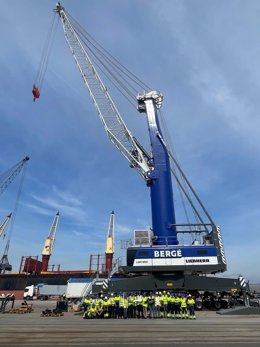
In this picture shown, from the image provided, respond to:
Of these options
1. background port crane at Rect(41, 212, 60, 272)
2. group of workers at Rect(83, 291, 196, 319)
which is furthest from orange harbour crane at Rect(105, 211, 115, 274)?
group of workers at Rect(83, 291, 196, 319)

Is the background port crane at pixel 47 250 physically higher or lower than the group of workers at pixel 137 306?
higher

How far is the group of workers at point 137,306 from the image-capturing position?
19.8m

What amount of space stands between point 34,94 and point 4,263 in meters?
60.7

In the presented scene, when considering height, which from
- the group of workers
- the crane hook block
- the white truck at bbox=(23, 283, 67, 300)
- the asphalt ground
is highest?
the crane hook block

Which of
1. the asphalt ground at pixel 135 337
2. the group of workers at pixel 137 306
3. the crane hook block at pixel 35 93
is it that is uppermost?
the crane hook block at pixel 35 93

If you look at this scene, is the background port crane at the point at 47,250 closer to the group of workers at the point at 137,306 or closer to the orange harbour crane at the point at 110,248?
the orange harbour crane at the point at 110,248

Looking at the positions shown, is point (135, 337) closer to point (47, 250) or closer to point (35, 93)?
point (35, 93)

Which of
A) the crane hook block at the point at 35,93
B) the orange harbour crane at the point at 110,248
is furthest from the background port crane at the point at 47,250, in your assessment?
the crane hook block at the point at 35,93

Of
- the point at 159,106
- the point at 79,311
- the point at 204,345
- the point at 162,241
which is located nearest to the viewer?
the point at 204,345

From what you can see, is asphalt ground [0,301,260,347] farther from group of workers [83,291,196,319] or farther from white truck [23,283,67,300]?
white truck [23,283,67,300]

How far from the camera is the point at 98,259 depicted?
81.2 metres

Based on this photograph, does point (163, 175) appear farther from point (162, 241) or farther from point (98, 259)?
point (98, 259)

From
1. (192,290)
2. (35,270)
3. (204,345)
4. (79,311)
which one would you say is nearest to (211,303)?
(192,290)

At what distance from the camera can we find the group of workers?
1981 centimetres
